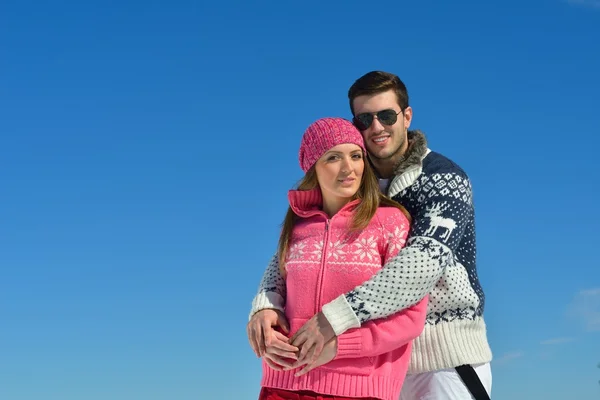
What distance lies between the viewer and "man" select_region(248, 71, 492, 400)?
4.88 metres

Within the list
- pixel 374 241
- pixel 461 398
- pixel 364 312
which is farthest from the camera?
pixel 461 398

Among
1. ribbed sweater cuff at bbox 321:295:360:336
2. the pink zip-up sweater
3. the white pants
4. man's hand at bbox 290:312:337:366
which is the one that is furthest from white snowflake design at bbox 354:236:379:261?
the white pants

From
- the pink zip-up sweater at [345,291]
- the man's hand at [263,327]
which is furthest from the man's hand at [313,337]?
the man's hand at [263,327]

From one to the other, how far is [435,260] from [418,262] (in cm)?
17

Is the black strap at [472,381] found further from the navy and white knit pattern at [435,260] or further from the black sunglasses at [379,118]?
the black sunglasses at [379,118]

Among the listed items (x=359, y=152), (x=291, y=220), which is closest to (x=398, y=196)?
(x=359, y=152)

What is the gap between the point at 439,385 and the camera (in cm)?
567

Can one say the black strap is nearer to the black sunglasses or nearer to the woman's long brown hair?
the woman's long brown hair

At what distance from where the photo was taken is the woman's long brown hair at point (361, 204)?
5.21 metres

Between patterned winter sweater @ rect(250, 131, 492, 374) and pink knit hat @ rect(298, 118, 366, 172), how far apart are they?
1.86 feet

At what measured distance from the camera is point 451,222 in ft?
17.4

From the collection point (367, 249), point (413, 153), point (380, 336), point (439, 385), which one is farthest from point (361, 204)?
point (439, 385)

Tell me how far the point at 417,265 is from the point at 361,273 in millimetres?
388

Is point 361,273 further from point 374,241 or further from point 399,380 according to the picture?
point 399,380
